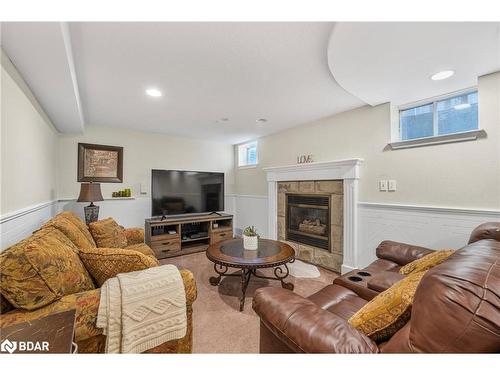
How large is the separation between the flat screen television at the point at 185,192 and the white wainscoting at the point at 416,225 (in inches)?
109

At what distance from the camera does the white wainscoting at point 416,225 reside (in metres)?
1.99

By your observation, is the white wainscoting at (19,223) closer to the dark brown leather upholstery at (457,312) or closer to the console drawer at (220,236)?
the dark brown leather upholstery at (457,312)

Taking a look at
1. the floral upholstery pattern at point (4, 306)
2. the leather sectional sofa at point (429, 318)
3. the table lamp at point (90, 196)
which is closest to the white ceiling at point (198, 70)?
the table lamp at point (90, 196)

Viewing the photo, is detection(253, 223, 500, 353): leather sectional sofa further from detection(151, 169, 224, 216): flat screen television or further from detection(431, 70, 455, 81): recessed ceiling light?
detection(151, 169, 224, 216): flat screen television

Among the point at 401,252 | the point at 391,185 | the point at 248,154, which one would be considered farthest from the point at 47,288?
the point at 248,154

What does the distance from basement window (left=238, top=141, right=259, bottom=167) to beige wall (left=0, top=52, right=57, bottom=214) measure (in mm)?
3252

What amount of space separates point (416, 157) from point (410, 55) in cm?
118

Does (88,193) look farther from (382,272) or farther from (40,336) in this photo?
(382,272)

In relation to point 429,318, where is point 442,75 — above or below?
above

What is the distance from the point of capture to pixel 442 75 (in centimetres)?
183

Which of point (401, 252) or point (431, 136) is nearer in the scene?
point (401, 252)

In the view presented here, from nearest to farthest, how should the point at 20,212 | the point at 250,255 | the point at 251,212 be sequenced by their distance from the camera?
the point at 20,212 → the point at 250,255 → the point at 251,212

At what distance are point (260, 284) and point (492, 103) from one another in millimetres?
2809

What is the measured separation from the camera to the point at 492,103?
6.04 ft
